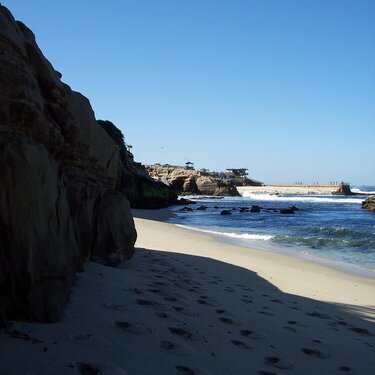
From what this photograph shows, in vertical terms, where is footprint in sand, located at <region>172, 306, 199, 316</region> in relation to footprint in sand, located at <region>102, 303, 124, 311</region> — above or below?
below

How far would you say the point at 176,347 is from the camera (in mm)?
3275

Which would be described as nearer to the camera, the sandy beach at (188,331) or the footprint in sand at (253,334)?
the sandy beach at (188,331)

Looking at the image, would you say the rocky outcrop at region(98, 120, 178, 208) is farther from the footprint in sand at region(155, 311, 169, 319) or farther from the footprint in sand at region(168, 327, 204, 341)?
the footprint in sand at region(168, 327, 204, 341)

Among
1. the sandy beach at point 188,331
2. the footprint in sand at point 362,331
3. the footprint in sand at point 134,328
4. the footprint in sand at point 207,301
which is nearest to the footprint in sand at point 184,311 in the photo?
the sandy beach at point 188,331

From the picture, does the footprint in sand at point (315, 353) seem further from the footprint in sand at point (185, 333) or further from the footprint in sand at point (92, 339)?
the footprint in sand at point (92, 339)

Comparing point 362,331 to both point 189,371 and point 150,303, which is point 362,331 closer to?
point 150,303

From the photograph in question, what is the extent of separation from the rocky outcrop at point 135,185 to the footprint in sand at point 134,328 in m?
31.9

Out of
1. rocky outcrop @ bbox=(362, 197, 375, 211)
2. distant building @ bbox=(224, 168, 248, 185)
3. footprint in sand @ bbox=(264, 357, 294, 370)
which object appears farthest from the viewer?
distant building @ bbox=(224, 168, 248, 185)

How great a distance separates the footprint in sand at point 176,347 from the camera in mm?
3201

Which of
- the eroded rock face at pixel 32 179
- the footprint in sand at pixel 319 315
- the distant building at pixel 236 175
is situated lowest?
the footprint in sand at pixel 319 315

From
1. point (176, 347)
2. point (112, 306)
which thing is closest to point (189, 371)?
point (176, 347)

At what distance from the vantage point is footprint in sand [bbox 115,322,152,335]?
3.38 metres

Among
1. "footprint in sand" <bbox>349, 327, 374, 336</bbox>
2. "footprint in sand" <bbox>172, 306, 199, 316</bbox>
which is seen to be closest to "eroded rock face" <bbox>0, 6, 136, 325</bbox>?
"footprint in sand" <bbox>172, 306, 199, 316</bbox>

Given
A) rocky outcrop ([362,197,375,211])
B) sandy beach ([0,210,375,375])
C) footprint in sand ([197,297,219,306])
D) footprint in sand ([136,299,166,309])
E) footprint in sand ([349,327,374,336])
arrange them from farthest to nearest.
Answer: rocky outcrop ([362,197,375,211]) < footprint in sand ([197,297,219,306]) < footprint in sand ([349,327,374,336]) < footprint in sand ([136,299,166,309]) < sandy beach ([0,210,375,375])
